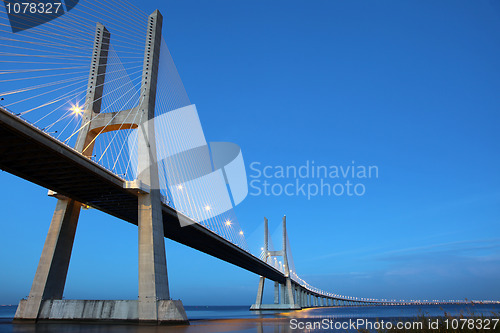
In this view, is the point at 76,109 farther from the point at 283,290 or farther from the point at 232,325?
the point at 283,290

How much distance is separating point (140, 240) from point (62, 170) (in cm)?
639

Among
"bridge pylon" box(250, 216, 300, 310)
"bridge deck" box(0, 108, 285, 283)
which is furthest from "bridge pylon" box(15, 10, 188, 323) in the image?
"bridge pylon" box(250, 216, 300, 310)

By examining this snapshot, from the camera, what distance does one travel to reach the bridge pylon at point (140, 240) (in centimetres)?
2505

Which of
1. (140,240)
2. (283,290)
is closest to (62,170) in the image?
(140,240)

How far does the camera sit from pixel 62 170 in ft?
76.4

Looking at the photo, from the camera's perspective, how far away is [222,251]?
48812mm

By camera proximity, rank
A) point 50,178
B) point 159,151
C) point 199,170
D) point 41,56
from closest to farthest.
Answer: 1. point 41,56
2. point 50,178
3. point 159,151
4. point 199,170

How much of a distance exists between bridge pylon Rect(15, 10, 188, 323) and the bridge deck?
1564mm

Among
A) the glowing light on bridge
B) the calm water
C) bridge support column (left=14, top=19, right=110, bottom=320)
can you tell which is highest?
the glowing light on bridge

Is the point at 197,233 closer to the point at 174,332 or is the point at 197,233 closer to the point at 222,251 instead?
the point at 222,251

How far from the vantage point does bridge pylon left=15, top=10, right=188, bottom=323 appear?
25.0m

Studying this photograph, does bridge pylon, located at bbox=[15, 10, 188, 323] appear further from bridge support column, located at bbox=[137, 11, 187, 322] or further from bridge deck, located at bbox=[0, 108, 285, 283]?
bridge deck, located at bbox=[0, 108, 285, 283]

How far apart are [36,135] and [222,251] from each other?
32421 mm

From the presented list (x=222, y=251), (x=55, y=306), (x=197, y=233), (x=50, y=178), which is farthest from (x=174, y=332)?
(x=222, y=251)
